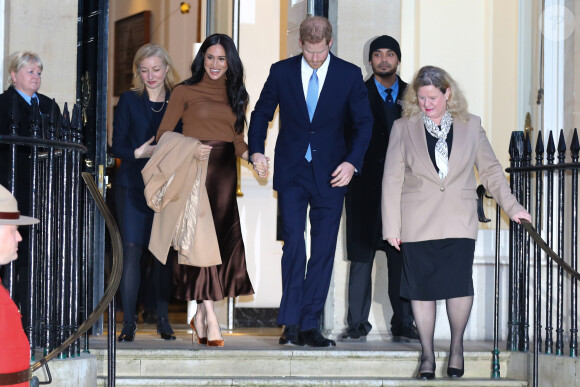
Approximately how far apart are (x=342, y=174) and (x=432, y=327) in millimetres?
1023

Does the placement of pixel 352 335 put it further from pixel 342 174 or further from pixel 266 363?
pixel 342 174

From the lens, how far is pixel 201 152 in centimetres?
673

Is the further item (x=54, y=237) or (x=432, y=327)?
(x=432, y=327)

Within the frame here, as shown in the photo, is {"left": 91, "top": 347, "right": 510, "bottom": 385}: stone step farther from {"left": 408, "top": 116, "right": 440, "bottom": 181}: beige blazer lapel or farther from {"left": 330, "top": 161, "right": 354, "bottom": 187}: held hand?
{"left": 408, "top": 116, "right": 440, "bottom": 181}: beige blazer lapel

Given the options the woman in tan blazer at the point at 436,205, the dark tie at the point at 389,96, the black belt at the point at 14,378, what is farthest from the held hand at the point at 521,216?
the black belt at the point at 14,378

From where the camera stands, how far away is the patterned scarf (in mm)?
6402

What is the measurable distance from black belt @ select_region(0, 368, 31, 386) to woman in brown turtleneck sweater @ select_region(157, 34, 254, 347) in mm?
3338

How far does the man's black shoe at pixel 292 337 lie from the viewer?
22.0 feet

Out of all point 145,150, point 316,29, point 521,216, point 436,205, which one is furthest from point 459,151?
point 145,150

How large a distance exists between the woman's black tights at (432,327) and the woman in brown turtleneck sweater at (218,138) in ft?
3.54

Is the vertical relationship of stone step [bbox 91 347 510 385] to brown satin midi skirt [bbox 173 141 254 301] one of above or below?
below

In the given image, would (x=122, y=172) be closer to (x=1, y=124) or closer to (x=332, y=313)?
(x=1, y=124)

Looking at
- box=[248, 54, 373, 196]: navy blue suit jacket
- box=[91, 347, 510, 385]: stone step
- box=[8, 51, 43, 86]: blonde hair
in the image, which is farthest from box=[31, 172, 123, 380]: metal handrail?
box=[248, 54, 373, 196]: navy blue suit jacket

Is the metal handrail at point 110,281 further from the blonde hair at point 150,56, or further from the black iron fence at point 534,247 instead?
the black iron fence at point 534,247
